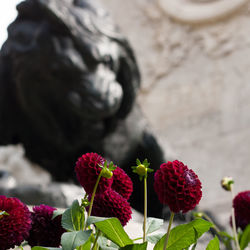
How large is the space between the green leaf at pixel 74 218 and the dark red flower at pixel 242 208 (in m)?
0.25

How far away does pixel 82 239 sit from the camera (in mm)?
285

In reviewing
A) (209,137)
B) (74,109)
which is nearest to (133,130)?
(74,109)

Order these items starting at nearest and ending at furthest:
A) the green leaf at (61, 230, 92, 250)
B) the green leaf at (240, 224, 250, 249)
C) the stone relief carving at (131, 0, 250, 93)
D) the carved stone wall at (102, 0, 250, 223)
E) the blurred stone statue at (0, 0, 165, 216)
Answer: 1. the green leaf at (61, 230, 92, 250)
2. the green leaf at (240, 224, 250, 249)
3. the blurred stone statue at (0, 0, 165, 216)
4. the carved stone wall at (102, 0, 250, 223)
5. the stone relief carving at (131, 0, 250, 93)

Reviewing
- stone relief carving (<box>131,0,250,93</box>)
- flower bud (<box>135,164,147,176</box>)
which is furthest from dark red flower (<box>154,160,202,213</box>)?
stone relief carving (<box>131,0,250,93</box>)

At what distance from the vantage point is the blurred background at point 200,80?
98.1 inches

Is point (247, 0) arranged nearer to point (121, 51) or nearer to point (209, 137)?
point (209, 137)

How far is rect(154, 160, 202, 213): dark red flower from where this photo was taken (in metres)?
0.30

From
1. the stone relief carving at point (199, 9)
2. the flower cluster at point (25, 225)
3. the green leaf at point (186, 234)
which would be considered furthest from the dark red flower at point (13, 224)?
the stone relief carving at point (199, 9)

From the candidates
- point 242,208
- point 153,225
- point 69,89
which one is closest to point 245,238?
point 242,208

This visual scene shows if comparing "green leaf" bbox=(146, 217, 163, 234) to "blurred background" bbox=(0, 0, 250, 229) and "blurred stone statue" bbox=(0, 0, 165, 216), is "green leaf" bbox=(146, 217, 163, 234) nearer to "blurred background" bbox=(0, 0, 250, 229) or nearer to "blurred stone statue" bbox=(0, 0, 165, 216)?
"blurred stone statue" bbox=(0, 0, 165, 216)

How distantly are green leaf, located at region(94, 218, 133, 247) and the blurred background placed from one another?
2.01 m

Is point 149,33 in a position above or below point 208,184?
above

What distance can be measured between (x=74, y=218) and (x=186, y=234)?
8 centimetres

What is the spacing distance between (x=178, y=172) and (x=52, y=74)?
2.71 ft
